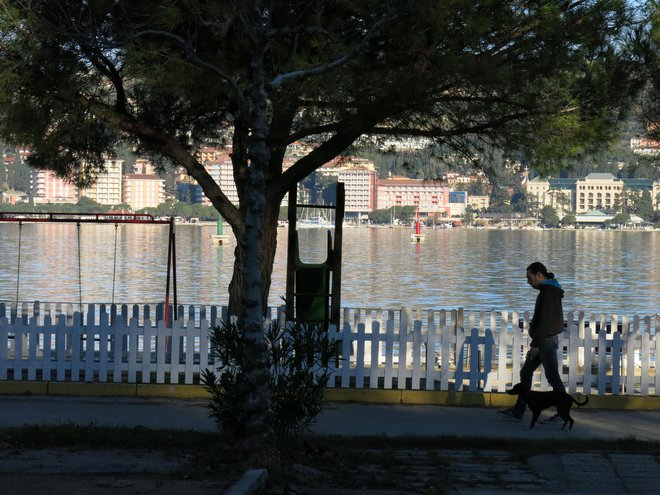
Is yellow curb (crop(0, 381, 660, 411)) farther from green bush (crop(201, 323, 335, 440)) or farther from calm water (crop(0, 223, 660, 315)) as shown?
calm water (crop(0, 223, 660, 315))

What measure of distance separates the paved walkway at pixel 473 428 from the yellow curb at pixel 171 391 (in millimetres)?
199

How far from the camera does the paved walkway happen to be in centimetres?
834

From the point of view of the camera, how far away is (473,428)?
1120 centimetres

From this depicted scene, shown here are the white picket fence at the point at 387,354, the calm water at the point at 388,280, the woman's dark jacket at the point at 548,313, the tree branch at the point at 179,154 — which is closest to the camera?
the woman's dark jacket at the point at 548,313

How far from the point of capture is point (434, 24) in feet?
43.9

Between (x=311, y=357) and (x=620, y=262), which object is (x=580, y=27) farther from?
(x=620, y=262)

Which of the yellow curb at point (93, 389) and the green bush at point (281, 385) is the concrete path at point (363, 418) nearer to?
the yellow curb at point (93, 389)

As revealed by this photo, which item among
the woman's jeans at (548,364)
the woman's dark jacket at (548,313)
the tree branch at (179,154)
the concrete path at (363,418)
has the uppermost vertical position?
the tree branch at (179,154)

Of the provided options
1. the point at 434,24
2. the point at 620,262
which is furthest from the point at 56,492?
the point at 620,262

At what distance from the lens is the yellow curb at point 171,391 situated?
13.0 m

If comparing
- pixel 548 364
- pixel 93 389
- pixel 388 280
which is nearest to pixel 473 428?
pixel 548 364

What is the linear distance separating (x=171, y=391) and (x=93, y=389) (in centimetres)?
88

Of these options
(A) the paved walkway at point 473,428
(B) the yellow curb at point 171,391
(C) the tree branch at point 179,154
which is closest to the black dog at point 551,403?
(A) the paved walkway at point 473,428

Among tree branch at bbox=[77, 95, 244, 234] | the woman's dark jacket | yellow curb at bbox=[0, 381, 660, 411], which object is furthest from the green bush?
tree branch at bbox=[77, 95, 244, 234]
